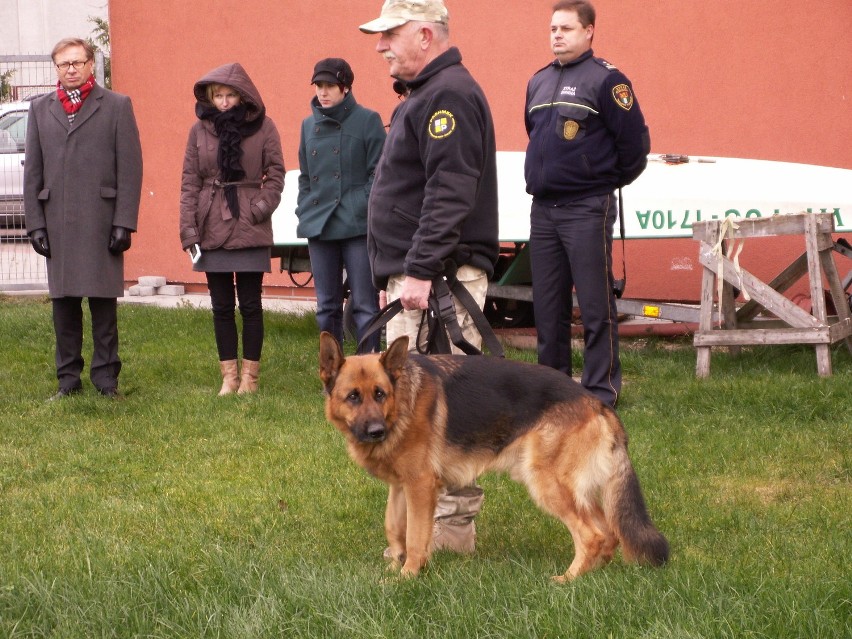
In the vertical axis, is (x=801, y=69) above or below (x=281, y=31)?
below

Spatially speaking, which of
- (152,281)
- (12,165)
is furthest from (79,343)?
(12,165)

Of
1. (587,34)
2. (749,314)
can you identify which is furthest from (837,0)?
(587,34)

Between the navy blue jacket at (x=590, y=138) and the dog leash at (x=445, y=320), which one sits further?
the navy blue jacket at (x=590, y=138)

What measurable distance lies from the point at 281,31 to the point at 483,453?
1000cm

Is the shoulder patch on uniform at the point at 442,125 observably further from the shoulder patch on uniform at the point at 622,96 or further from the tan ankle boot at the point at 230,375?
the tan ankle boot at the point at 230,375

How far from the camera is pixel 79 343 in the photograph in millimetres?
7391

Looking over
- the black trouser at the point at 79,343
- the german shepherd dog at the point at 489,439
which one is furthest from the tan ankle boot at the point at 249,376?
the german shepherd dog at the point at 489,439

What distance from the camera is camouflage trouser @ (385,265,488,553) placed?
421 cm

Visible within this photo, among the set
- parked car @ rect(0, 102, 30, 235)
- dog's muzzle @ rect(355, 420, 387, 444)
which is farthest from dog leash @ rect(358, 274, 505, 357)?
parked car @ rect(0, 102, 30, 235)

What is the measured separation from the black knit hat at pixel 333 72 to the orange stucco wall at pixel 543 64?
14.7ft

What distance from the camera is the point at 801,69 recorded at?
1033 cm

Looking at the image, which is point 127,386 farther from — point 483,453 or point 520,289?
point 483,453

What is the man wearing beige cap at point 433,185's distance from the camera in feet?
12.9

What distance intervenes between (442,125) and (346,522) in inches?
71.0
